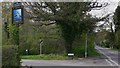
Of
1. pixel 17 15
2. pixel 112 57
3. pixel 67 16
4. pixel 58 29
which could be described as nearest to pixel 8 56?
pixel 17 15

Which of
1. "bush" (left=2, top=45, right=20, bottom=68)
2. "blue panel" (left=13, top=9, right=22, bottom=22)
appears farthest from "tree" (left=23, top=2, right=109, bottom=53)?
"bush" (left=2, top=45, right=20, bottom=68)

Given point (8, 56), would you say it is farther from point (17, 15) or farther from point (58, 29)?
point (58, 29)

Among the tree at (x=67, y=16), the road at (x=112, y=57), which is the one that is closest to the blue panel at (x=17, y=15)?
the road at (x=112, y=57)

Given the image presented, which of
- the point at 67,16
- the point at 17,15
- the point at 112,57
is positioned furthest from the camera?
the point at 112,57

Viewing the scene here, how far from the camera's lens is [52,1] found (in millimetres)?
40125

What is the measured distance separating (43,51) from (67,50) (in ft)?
21.7

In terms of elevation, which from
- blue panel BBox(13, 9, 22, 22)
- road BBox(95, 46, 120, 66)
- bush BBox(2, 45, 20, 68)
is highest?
blue panel BBox(13, 9, 22, 22)

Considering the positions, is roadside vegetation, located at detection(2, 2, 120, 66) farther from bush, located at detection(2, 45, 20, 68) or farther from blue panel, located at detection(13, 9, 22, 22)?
bush, located at detection(2, 45, 20, 68)

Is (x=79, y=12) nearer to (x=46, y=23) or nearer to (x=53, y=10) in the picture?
(x=53, y=10)

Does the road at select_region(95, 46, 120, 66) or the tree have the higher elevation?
the tree

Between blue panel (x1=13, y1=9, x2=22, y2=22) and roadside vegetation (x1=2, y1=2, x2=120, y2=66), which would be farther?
roadside vegetation (x1=2, y1=2, x2=120, y2=66)

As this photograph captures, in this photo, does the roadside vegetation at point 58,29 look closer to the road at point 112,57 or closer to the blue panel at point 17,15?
the road at point 112,57

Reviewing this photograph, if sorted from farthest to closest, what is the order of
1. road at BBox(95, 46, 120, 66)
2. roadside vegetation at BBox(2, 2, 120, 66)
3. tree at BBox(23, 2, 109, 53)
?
roadside vegetation at BBox(2, 2, 120, 66)
tree at BBox(23, 2, 109, 53)
road at BBox(95, 46, 120, 66)

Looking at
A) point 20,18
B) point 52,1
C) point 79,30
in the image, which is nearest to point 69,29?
point 79,30
